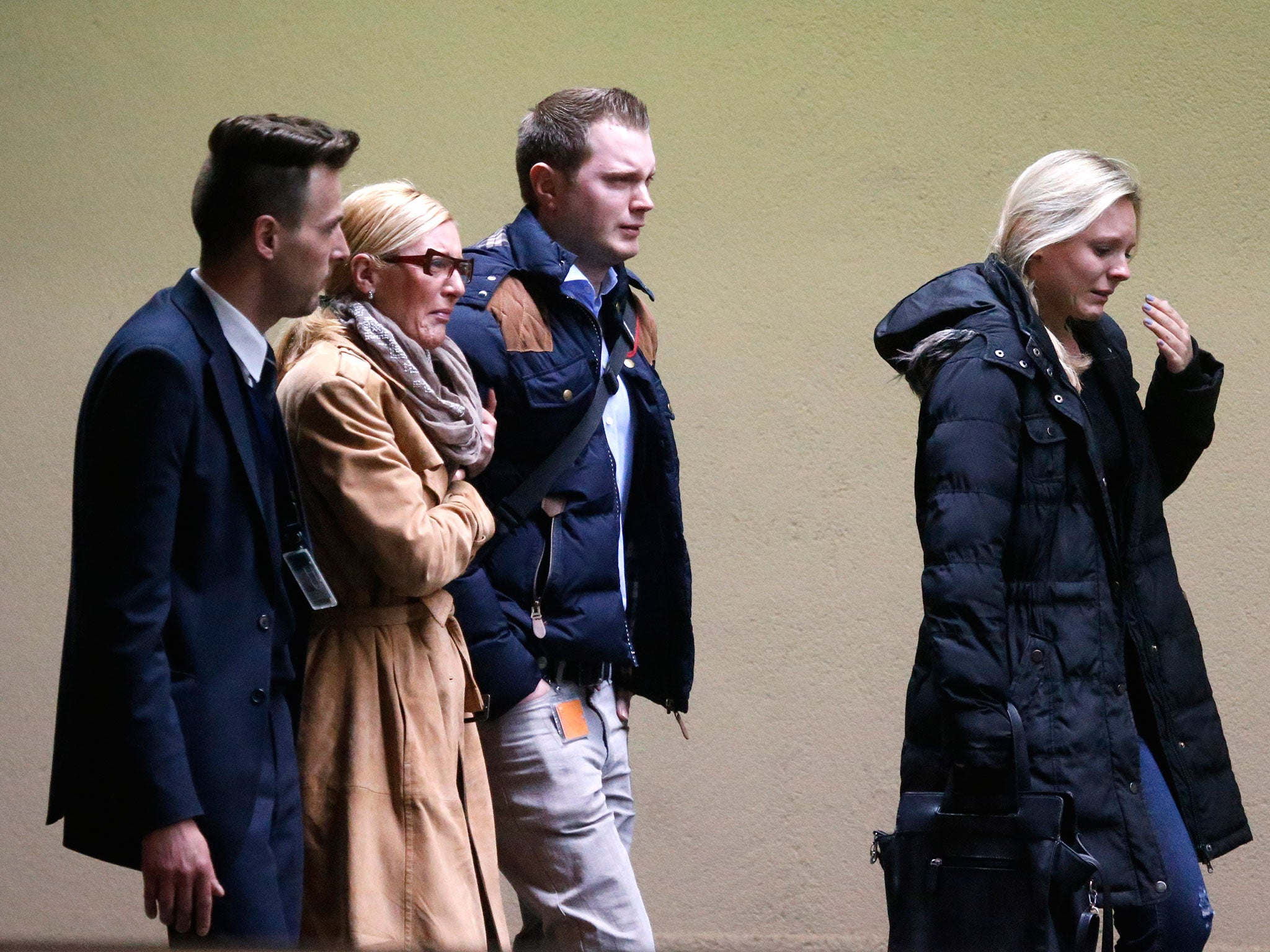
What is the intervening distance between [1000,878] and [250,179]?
5.08ft

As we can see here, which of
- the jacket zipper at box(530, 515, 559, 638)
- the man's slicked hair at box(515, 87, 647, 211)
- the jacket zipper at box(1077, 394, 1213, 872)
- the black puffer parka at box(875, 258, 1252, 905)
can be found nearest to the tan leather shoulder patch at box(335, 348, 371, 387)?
the jacket zipper at box(530, 515, 559, 638)

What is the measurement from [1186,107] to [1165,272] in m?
0.42

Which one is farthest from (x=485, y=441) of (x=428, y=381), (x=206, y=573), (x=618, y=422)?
(x=206, y=573)

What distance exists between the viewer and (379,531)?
2.39 m

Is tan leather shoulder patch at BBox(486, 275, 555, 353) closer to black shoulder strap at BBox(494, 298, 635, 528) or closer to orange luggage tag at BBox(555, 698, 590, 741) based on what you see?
black shoulder strap at BBox(494, 298, 635, 528)

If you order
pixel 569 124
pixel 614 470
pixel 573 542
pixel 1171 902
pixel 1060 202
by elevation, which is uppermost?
pixel 569 124

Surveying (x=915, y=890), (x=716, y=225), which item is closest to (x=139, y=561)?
(x=915, y=890)

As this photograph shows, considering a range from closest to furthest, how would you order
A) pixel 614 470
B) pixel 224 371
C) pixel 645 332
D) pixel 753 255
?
pixel 224 371
pixel 614 470
pixel 645 332
pixel 753 255

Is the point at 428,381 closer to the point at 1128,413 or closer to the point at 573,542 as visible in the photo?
the point at 573,542

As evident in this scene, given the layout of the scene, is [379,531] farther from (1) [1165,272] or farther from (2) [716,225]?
(1) [1165,272]

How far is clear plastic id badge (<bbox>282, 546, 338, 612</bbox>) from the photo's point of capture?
2.26 metres

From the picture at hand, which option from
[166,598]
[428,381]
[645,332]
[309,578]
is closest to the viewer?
[166,598]

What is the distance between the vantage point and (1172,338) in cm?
299

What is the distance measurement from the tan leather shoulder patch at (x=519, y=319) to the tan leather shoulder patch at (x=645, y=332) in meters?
0.27
